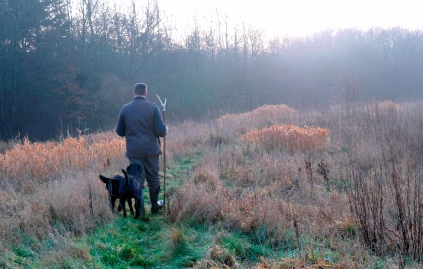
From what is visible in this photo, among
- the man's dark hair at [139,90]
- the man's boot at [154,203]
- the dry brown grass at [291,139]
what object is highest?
the man's dark hair at [139,90]

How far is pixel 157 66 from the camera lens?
4291cm

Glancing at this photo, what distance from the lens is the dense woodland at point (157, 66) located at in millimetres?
30386

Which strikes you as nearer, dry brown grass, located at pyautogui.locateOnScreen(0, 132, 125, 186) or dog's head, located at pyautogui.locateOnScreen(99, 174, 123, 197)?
dog's head, located at pyautogui.locateOnScreen(99, 174, 123, 197)

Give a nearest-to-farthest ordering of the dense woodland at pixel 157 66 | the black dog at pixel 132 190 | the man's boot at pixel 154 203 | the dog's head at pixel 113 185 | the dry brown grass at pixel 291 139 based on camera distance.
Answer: the black dog at pixel 132 190, the dog's head at pixel 113 185, the man's boot at pixel 154 203, the dry brown grass at pixel 291 139, the dense woodland at pixel 157 66

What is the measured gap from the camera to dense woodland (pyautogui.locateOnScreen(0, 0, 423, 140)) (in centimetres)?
3039

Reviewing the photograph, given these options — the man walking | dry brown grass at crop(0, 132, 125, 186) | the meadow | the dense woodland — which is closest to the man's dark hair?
the man walking

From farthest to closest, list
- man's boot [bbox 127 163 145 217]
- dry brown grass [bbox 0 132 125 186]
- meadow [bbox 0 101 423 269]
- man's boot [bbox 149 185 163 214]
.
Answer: dry brown grass [bbox 0 132 125 186] < man's boot [bbox 149 185 163 214] < man's boot [bbox 127 163 145 217] < meadow [bbox 0 101 423 269]

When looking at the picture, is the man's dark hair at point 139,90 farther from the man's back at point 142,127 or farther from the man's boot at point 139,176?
the man's boot at point 139,176

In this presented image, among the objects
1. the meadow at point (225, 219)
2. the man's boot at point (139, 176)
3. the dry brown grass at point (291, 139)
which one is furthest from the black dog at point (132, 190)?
the dry brown grass at point (291, 139)

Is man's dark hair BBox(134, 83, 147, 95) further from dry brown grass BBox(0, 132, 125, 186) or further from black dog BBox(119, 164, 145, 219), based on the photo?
dry brown grass BBox(0, 132, 125, 186)

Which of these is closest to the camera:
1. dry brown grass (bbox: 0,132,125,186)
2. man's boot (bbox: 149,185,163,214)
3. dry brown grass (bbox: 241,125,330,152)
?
man's boot (bbox: 149,185,163,214)

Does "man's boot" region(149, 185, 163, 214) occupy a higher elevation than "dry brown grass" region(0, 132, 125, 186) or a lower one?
lower

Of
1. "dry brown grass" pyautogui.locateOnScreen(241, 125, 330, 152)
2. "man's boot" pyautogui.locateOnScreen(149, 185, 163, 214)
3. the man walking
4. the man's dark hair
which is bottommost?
"man's boot" pyautogui.locateOnScreen(149, 185, 163, 214)

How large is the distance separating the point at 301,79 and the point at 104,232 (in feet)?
148
